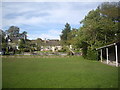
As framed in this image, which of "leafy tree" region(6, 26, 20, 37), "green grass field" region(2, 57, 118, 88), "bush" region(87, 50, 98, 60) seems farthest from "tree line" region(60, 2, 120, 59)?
"leafy tree" region(6, 26, 20, 37)

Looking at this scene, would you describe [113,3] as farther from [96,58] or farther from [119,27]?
[96,58]

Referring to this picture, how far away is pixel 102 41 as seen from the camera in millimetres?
25875

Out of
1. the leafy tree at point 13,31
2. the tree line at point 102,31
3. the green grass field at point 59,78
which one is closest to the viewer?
the green grass field at point 59,78

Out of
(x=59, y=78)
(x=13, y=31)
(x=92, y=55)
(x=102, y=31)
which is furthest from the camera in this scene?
(x=13, y=31)

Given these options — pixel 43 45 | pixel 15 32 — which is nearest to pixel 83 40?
pixel 43 45

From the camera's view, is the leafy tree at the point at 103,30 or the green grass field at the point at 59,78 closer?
the green grass field at the point at 59,78

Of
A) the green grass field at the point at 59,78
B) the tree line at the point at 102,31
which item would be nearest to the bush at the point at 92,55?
the tree line at the point at 102,31

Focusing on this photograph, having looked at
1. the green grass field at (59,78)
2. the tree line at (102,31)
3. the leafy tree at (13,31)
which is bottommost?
the green grass field at (59,78)

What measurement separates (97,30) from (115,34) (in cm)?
382

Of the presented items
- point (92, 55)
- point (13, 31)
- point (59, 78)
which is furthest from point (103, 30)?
point (13, 31)

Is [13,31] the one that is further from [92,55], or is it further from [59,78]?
[59,78]

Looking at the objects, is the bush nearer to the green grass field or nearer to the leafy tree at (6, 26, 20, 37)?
the green grass field

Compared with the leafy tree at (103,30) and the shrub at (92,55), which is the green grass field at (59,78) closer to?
the shrub at (92,55)

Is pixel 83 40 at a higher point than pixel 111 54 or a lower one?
higher
